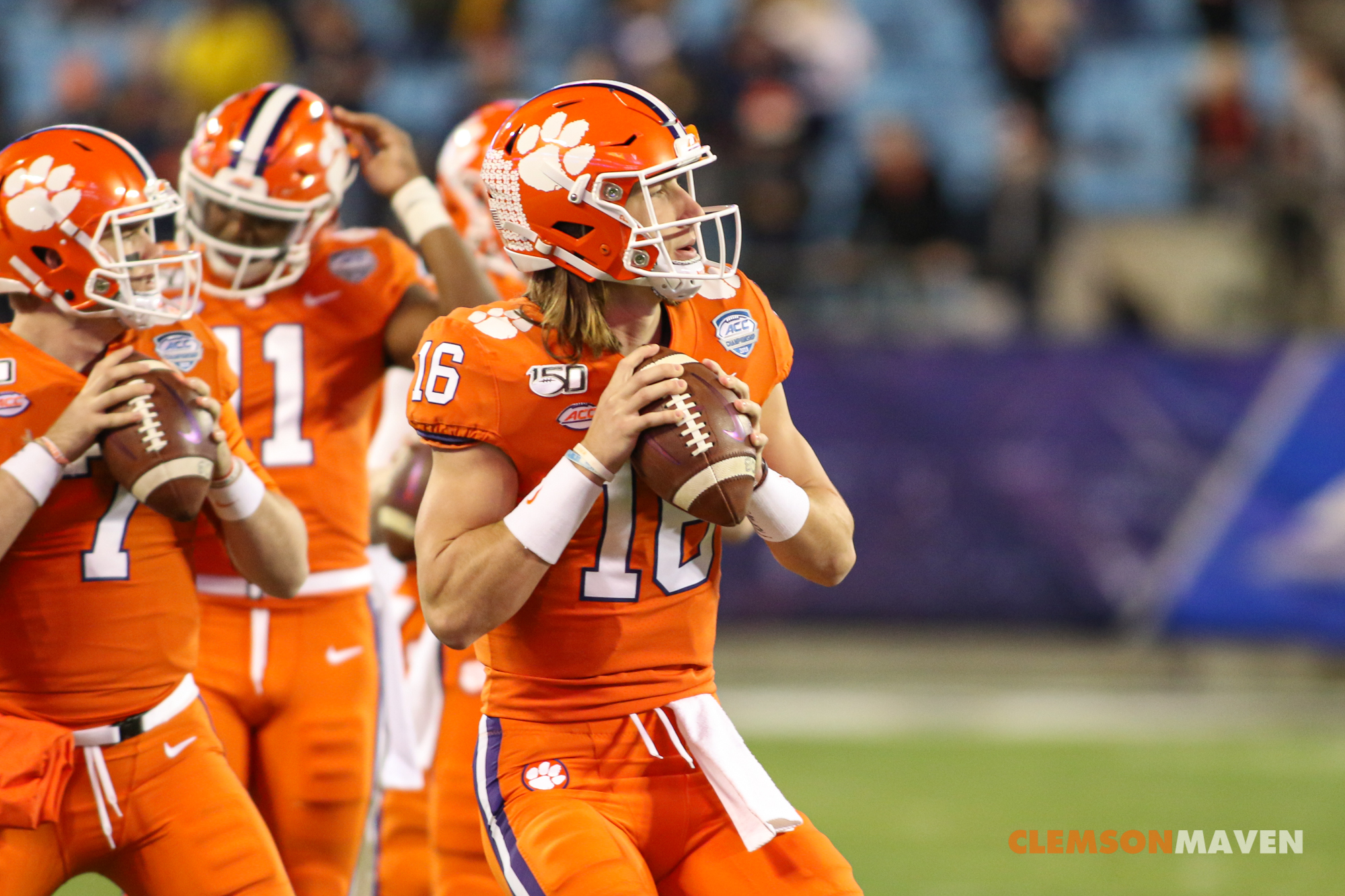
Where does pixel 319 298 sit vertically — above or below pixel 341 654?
above

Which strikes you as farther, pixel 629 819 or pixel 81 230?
pixel 81 230

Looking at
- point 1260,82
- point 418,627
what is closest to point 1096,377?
point 1260,82

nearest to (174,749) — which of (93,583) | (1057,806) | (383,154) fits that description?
(93,583)

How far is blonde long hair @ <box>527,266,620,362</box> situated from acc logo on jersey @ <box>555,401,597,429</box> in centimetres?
8

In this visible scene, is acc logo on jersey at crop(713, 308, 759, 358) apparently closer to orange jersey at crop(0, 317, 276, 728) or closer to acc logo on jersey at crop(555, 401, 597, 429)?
acc logo on jersey at crop(555, 401, 597, 429)

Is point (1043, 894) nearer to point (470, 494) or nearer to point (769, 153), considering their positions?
point (470, 494)

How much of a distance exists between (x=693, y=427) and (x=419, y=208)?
1607 mm

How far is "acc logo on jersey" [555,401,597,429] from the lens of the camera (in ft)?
9.05

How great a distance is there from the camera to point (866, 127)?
1120 centimetres

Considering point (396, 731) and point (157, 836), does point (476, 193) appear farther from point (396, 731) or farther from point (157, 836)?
point (157, 836)

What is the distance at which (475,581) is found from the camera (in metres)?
2.67

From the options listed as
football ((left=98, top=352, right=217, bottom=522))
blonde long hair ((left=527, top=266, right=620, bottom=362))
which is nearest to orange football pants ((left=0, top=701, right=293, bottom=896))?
football ((left=98, top=352, right=217, bottom=522))

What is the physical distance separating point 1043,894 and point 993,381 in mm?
3974

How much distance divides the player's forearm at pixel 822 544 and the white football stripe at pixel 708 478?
10.3 inches
